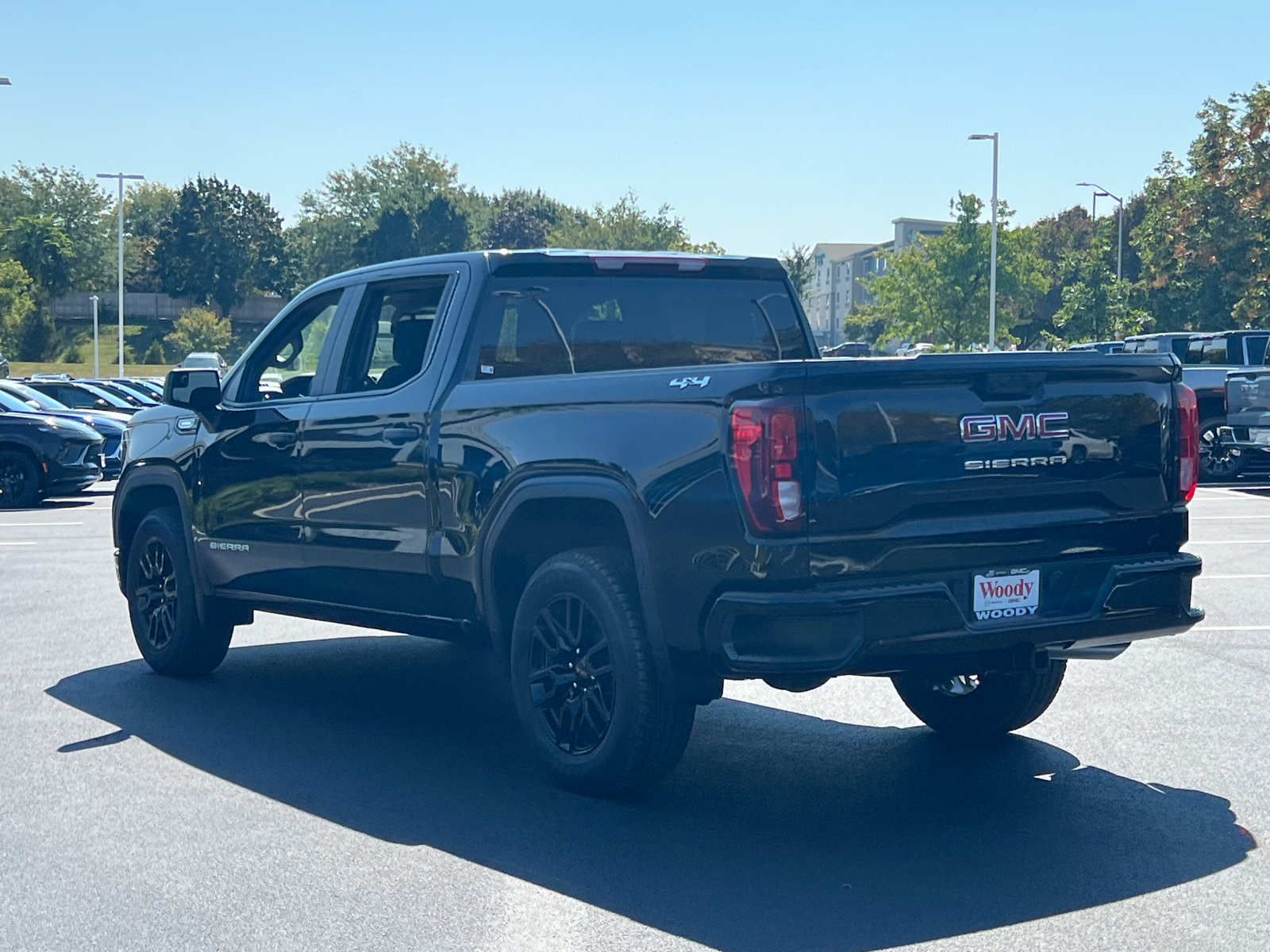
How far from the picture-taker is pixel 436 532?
258 inches

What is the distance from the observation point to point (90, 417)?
2423cm

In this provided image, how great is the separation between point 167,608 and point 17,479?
45.1 ft

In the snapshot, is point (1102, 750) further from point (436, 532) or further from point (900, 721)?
point (436, 532)

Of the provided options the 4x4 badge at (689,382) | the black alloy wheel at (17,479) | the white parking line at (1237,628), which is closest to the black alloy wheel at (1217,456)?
the white parking line at (1237,628)

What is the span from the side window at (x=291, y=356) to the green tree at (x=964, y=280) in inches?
2216

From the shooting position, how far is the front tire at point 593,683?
18.4 feet

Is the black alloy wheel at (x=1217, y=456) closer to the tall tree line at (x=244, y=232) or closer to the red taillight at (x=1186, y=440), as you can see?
the red taillight at (x=1186, y=440)

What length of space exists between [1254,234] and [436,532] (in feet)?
144

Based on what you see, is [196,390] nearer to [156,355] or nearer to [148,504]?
[148,504]

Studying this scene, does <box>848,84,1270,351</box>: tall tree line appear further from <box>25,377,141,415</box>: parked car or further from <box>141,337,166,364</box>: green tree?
<box>141,337,166,364</box>: green tree

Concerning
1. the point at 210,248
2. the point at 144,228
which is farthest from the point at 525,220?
the point at 144,228

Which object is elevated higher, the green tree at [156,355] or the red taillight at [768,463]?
the green tree at [156,355]

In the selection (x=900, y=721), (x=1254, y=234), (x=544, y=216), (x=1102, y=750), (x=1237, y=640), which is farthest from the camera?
(x=544, y=216)

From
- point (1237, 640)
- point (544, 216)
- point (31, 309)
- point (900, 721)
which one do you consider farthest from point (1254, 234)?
point (544, 216)
